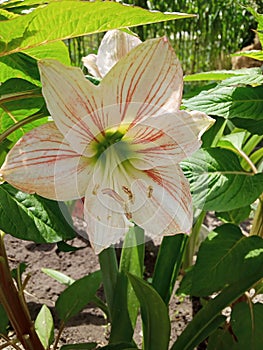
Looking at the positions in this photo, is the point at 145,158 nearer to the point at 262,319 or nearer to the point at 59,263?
the point at 262,319

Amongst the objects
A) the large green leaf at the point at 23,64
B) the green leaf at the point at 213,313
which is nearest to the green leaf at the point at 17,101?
the large green leaf at the point at 23,64

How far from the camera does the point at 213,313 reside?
77 centimetres

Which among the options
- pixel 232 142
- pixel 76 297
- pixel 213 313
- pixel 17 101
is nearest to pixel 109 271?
pixel 76 297

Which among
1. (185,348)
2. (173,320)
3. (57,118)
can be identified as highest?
(57,118)

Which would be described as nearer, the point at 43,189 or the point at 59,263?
the point at 43,189

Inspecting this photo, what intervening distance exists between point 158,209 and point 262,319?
0.45 m

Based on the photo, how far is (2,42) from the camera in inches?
17.1

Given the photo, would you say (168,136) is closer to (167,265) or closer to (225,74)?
(225,74)

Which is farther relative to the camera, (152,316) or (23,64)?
(152,316)

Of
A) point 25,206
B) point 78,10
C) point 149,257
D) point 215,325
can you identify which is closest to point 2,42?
point 78,10

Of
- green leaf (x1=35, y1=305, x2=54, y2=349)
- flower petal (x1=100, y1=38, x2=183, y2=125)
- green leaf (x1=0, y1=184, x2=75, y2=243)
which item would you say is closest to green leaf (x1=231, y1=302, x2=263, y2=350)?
green leaf (x1=35, y1=305, x2=54, y2=349)

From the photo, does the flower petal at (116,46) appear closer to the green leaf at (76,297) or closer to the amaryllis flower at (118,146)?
the amaryllis flower at (118,146)

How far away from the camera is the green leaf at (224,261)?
0.77 metres

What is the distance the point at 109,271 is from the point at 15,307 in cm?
23
